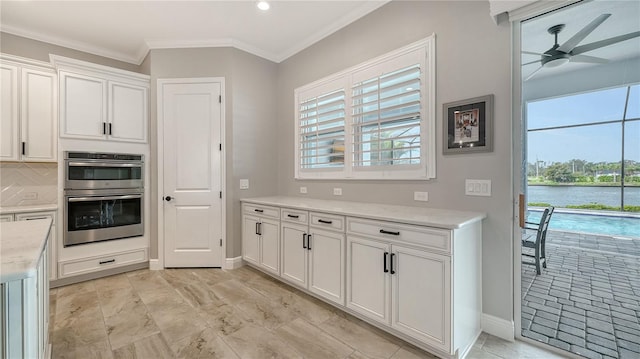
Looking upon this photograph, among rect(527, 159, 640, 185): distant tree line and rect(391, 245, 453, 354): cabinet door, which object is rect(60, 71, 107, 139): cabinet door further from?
rect(527, 159, 640, 185): distant tree line

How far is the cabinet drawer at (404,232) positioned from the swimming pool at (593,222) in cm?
84

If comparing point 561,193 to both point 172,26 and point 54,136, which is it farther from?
point 54,136

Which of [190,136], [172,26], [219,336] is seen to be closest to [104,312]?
[219,336]

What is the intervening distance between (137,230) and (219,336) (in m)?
2.21

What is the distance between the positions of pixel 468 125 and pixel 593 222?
3.50ft

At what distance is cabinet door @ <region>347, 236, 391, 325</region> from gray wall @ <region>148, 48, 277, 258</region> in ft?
6.37

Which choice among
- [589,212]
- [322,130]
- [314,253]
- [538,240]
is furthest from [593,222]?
[322,130]

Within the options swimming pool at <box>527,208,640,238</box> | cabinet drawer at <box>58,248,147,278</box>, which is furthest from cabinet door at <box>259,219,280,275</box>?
swimming pool at <box>527,208,640,238</box>

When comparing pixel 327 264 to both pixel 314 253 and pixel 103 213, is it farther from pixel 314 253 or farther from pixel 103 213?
pixel 103 213

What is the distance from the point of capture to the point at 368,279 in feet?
7.19

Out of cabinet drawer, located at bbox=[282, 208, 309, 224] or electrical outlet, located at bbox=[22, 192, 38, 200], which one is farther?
electrical outlet, located at bbox=[22, 192, 38, 200]

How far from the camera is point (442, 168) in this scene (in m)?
2.36

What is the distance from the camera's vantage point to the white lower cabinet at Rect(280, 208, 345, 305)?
2.43 m

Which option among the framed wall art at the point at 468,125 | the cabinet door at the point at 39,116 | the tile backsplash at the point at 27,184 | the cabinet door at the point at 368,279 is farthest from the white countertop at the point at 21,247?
the framed wall art at the point at 468,125
